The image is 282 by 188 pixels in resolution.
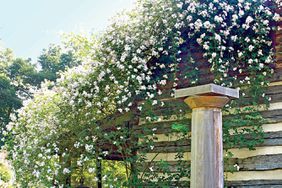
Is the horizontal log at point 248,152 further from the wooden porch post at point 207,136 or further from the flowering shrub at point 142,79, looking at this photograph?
the wooden porch post at point 207,136

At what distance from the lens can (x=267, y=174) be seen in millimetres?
4957

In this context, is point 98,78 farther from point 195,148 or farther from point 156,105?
point 195,148

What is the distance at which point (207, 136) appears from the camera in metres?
2.87

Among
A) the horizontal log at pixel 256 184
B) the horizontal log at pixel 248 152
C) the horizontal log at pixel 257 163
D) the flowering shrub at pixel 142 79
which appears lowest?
the horizontal log at pixel 256 184

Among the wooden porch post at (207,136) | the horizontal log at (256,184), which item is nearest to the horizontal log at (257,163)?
the horizontal log at (256,184)

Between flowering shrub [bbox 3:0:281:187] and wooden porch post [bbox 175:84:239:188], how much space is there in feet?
7.77

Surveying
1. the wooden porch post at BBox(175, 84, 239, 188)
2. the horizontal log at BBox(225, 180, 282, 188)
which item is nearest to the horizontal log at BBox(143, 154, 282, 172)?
the horizontal log at BBox(225, 180, 282, 188)

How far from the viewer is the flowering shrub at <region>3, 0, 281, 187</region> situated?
545cm

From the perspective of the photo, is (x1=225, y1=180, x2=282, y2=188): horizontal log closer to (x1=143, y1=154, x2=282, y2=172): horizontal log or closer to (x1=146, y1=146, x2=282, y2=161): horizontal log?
(x1=143, y1=154, x2=282, y2=172): horizontal log

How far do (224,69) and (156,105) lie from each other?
41.5 inches

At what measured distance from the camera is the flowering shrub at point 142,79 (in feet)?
17.9

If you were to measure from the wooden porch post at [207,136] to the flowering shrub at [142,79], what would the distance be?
2.37 m

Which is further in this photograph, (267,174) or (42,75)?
(42,75)

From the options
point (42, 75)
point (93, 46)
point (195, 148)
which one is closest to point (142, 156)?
point (93, 46)
